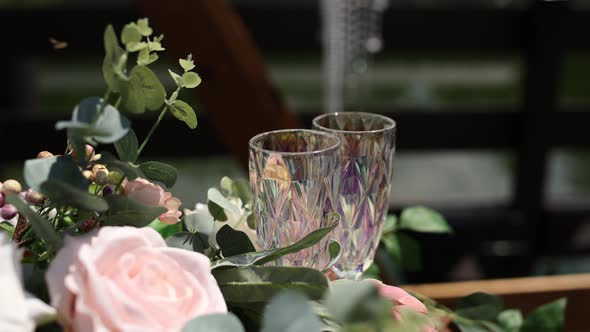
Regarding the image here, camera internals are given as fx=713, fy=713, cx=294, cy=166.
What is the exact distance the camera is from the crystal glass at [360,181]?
0.59 metres

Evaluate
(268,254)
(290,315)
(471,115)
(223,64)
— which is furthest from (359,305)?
(471,115)

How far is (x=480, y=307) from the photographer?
0.53 m

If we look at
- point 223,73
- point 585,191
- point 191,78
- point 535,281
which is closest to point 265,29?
point 223,73

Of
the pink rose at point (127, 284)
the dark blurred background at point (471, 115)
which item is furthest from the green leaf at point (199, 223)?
the dark blurred background at point (471, 115)

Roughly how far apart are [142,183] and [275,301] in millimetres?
158

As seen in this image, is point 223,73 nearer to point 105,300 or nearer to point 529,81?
point 105,300

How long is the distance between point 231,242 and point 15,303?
0.18 meters

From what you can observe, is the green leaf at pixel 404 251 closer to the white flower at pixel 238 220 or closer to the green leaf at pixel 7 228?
the white flower at pixel 238 220

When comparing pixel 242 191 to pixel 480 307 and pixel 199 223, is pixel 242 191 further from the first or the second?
pixel 480 307

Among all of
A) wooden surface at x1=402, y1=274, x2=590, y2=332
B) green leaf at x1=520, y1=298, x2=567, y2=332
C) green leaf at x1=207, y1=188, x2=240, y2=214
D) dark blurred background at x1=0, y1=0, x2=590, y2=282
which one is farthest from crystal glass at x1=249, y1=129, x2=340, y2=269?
dark blurred background at x1=0, y1=0, x2=590, y2=282

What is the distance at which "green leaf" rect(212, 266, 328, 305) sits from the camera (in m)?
0.41

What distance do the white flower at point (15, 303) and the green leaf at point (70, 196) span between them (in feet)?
0.13

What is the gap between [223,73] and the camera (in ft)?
4.44

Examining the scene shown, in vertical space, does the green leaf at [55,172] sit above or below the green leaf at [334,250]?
above
